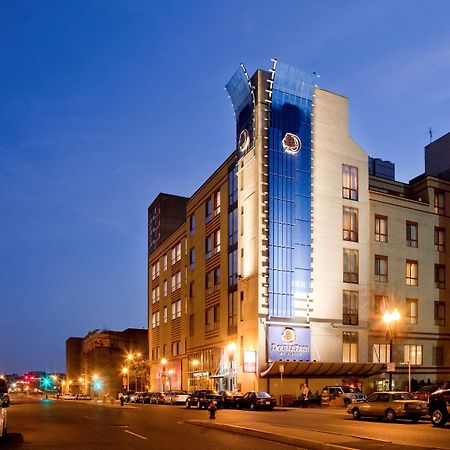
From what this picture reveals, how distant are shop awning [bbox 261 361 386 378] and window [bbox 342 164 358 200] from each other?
48.8ft

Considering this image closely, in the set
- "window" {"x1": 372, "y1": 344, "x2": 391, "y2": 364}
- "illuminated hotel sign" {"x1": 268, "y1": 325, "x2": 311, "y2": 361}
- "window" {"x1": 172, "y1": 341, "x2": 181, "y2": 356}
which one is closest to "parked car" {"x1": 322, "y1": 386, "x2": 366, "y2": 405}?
"illuminated hotel sign" {"x1": 268, "y1": 325, "x2": 311, "y2": 361}

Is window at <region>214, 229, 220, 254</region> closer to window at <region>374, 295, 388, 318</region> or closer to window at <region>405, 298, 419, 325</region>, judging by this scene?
window at <region>374, 295, 388, 318</region>

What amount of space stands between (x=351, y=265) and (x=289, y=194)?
890cm

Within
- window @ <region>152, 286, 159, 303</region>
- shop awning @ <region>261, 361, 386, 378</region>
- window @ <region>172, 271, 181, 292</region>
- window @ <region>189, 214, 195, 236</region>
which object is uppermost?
window @ <region>189, 214, 195, 236</region>

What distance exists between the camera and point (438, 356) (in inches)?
2424

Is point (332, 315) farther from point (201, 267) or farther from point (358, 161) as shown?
point (201, 267)

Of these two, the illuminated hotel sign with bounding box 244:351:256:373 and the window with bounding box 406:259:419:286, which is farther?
the window with bounding box 406:259:419:286

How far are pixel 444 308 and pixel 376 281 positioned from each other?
27.8 feet

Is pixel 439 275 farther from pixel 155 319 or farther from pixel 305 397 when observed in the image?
pixel 155 319

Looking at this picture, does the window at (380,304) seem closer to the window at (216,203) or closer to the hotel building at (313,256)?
the hotel building at (313,256)

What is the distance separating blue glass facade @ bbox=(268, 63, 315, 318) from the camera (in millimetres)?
54562

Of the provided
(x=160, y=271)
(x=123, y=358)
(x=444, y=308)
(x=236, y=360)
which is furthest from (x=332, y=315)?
(x=123, y=358)

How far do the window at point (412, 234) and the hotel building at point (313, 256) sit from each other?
0.44 ft

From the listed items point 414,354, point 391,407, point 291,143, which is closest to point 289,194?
point 291,143
